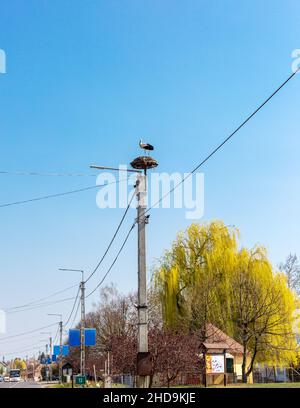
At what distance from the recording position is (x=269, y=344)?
45406mm

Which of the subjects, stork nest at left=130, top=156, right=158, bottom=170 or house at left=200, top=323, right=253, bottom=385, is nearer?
stork nest at left=130, top=156, right=158, bottom=170

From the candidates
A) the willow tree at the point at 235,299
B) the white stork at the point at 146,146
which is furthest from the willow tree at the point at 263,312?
the white stork at the point at 146,146

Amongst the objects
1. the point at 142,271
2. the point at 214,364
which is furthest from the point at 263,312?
the point at 142,271

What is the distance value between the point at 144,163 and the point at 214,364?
74.1ft

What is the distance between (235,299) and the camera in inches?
1777

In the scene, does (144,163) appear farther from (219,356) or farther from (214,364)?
(219,356)

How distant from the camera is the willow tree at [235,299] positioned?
148 ft

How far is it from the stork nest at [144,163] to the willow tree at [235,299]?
90.4 ft

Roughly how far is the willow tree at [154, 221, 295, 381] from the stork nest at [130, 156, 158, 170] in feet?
90.4

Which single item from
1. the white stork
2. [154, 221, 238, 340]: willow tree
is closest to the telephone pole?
the white stork

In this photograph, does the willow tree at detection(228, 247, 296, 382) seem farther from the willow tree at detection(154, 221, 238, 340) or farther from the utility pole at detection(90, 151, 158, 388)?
the utility pole at detection(90, 151, 158, 388)

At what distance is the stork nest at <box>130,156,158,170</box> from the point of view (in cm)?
1898
